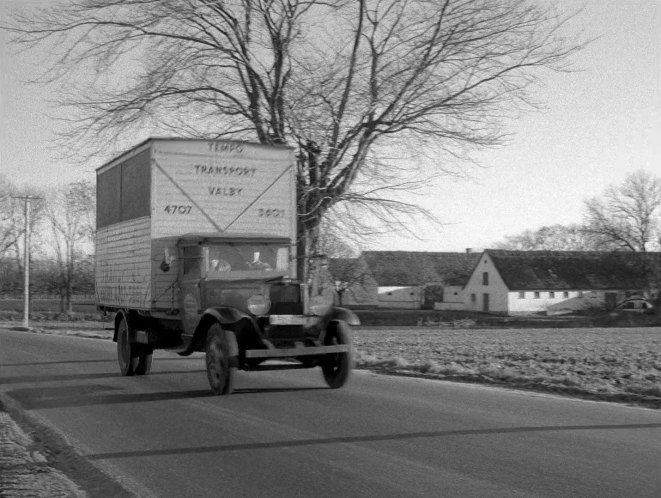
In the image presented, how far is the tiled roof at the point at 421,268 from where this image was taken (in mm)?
94000

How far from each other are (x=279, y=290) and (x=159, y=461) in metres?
4.91

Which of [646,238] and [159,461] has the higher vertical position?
[646,238]

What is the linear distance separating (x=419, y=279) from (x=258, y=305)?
3338 inches

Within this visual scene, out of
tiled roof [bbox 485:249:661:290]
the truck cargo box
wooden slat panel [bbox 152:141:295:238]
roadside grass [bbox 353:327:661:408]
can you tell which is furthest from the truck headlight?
tiled roof [bbox 485:249:661:290]

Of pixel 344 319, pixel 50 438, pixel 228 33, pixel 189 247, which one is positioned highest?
pixel 228 33

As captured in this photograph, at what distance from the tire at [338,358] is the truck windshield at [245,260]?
1296 mm

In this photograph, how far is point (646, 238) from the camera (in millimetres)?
78750

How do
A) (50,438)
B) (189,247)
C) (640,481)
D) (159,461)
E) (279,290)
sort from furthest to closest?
(189,247) → (279,290) → (50,438) → (159,461) → (640,481)

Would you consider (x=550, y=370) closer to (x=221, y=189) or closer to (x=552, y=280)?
(x=221, y=189)

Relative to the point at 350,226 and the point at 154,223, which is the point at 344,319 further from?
the point at 350,226

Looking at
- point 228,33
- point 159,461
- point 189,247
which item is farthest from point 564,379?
point 228,33

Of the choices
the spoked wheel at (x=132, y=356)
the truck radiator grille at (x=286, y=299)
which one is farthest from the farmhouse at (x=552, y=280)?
the truck radiator grille at (x=286, y=299)

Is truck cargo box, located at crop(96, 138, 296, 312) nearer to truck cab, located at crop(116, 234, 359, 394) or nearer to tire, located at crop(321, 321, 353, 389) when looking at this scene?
truck cab, located at crop(116, 234, 359, 394)

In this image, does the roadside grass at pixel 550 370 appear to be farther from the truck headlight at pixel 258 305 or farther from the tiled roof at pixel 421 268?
the tiled roof at pixel 421 268
